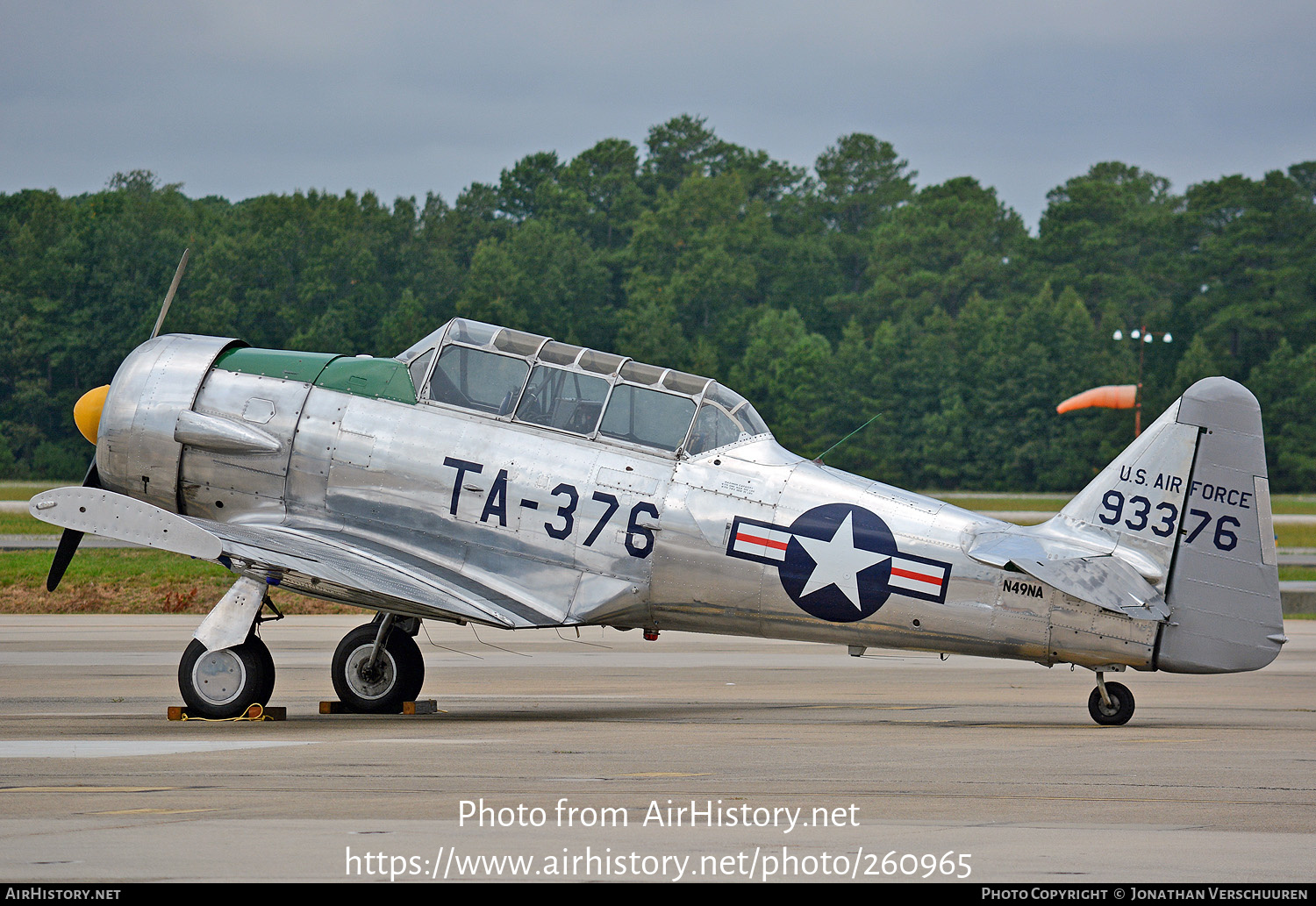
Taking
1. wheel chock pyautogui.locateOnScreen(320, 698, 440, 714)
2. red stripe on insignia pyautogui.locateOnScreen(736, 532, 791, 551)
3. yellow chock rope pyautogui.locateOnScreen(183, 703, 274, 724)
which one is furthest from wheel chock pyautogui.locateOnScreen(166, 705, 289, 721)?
red stripe on insignia pyautogui.locateOnScreen(736, 532, 791, 551)

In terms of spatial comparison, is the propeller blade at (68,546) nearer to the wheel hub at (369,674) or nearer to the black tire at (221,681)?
the black tire at (221,681)

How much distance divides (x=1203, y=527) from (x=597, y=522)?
15.5 ft

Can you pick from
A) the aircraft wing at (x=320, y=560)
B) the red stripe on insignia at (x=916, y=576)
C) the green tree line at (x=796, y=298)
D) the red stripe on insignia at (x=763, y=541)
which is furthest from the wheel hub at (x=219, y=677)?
the green tree line at (x=796, y=298)

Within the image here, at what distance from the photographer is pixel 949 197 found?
134 m

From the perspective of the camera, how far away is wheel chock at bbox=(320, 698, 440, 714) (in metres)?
13.0

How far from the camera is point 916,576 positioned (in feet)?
39.3

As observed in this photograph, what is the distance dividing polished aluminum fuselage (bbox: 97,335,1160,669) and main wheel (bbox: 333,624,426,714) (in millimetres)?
963

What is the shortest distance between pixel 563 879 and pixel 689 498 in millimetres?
6394

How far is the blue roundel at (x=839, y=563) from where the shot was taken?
1202 centimetres

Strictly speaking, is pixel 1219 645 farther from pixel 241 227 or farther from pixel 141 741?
pixel 241 227

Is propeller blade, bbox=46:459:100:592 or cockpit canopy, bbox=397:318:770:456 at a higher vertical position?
cockpit canopy, bbox=397:318:770:456

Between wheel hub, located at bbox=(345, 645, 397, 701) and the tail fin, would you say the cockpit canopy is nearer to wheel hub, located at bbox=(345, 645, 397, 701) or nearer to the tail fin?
wheel hub, located at bbox=(345, 645, 397, 701)

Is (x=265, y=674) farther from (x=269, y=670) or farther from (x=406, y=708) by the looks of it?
(x=406, y=708)
